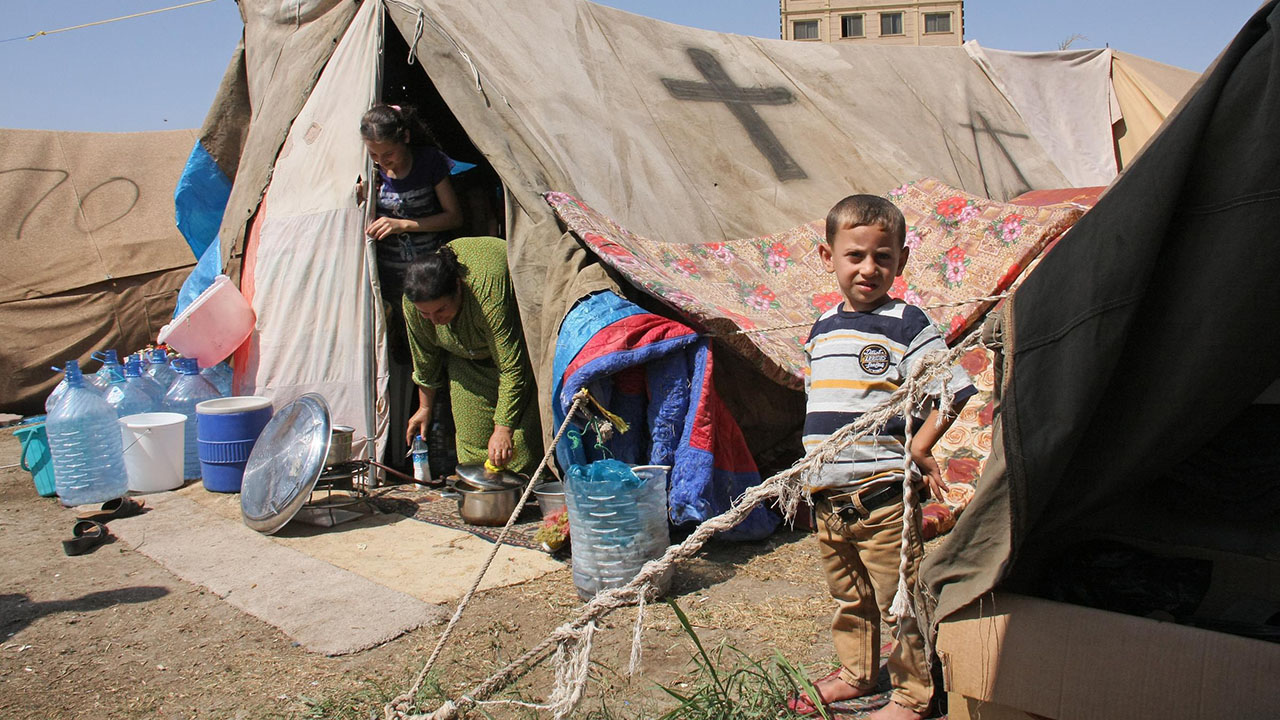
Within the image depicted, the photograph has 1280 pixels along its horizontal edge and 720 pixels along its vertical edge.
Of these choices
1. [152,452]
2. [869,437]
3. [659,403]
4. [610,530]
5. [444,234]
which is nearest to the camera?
[869,437]

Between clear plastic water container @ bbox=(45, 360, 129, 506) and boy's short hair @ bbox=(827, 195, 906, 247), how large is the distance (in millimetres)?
4146

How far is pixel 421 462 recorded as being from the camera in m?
4.71

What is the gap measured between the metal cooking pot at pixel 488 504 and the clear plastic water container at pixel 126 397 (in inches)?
91.5

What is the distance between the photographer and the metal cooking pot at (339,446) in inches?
164

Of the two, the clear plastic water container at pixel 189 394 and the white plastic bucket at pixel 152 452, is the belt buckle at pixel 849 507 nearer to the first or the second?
the white plastic bucket at pixel 152 452

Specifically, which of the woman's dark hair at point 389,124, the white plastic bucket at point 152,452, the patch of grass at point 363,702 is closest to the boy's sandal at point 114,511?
the white plastic bucket at point 152,452

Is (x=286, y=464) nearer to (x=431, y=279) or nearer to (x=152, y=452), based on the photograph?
(x=431, y=279)

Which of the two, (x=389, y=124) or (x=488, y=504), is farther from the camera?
(x=389, y=124)

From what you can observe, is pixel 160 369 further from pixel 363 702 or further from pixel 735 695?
pixel 735 695

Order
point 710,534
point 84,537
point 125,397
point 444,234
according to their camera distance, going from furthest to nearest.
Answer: point 125,397, point 444,234, point 84,537, point 710,534

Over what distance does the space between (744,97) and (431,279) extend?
3.17m

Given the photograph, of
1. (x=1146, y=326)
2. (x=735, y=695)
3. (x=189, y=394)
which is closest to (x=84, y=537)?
(x=189, y=394)

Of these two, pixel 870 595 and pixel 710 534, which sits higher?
pixel 710 534

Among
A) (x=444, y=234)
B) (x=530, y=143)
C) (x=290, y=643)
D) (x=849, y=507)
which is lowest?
(x=290, y=643)
